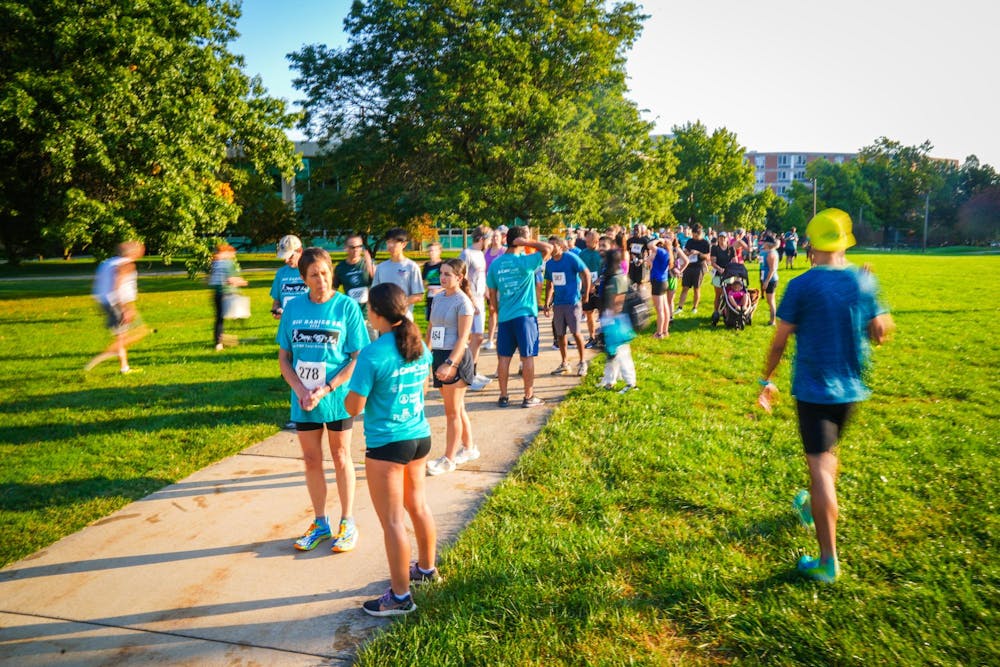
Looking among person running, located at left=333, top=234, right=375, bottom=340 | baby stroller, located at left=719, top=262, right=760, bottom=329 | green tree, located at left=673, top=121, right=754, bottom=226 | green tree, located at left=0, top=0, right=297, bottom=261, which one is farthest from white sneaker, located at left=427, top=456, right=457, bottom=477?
green tree, located at left=673, top=121, right=754, bottom=226

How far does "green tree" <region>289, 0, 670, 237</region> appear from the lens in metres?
23.9

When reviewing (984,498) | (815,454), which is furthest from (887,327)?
(984,498)

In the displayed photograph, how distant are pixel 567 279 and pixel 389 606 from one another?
6.07 metres

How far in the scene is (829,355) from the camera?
3840mm

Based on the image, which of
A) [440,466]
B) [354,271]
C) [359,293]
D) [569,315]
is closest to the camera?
[440,466]

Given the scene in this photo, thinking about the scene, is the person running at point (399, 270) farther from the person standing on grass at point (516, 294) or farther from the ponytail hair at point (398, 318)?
the ponytail hair at point (398, 318)

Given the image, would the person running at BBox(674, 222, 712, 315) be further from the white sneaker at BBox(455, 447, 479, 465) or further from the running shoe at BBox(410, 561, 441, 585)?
the running shoe at BBox(410, 561, 441, 585)

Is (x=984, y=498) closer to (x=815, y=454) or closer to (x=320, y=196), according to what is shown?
(x=815, y=454)

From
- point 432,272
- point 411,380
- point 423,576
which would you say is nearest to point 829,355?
point 411,380

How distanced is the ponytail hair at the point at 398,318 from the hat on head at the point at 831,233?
2.37 m

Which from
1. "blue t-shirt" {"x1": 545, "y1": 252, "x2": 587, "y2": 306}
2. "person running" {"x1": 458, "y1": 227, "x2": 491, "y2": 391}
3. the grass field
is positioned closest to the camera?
the grass field

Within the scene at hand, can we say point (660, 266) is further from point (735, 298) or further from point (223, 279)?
point (223, 279)

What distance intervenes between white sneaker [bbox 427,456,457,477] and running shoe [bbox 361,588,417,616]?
211 cm

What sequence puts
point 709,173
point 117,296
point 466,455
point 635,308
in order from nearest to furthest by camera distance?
point 466,455
point 635,308
point 117,296
point 709,173
